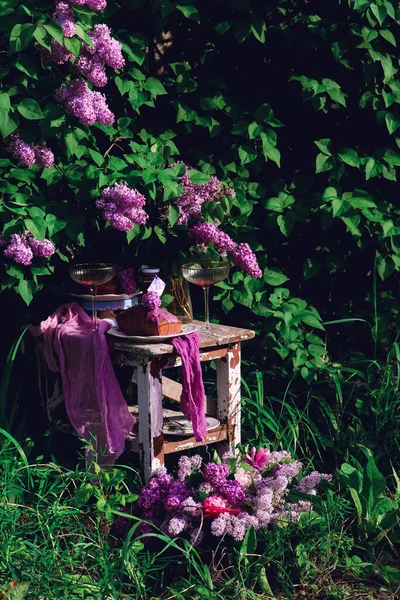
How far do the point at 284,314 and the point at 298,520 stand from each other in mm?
1271

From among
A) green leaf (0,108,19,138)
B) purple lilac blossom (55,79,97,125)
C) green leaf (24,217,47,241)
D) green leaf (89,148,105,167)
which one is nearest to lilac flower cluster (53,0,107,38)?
purple lilac blossom (55,79,97,125)

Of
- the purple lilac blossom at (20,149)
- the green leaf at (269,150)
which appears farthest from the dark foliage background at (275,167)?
the purple lilac blossom at (20,149)

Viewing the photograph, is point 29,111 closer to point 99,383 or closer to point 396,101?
point 99,383

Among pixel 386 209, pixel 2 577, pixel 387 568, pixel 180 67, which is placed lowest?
pixel 387 568

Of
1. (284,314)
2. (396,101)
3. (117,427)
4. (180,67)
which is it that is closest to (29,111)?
(180,67)

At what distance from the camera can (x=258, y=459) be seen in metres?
3.35

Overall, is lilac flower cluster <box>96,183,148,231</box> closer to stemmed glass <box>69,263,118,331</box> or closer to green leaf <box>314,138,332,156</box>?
stemmed glass <box>69,263,118,331</box>

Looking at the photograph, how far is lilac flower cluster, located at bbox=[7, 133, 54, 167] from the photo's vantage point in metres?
3.31

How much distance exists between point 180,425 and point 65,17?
5.43 ft

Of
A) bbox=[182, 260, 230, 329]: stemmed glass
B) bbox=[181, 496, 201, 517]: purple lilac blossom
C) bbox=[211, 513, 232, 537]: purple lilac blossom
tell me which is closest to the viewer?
bbox=[211, 513, 232, 537]: purple lilac blossom

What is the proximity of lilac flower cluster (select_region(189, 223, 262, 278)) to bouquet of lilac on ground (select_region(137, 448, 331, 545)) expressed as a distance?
0.87 metres

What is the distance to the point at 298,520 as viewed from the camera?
9.72ft

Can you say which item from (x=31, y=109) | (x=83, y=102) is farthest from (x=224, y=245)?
(x=31, y=109)

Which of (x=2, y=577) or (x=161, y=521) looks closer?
(x=2, y=577)
